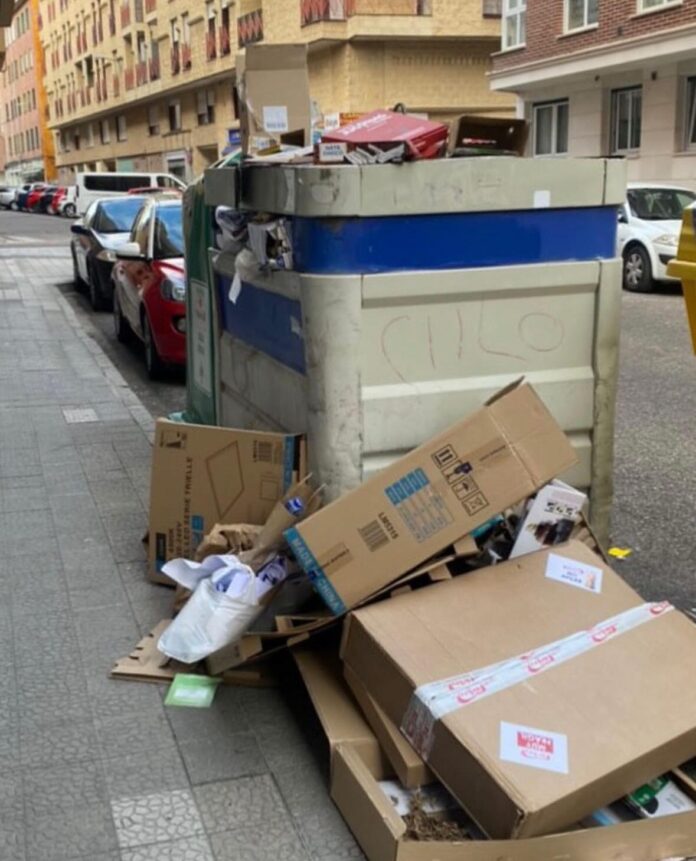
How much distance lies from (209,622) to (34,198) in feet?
189

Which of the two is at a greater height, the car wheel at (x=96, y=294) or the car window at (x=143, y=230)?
the car window at (x=143, y=230)

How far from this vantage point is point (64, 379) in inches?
365

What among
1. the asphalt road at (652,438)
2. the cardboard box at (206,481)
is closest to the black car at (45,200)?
the asphalt road at (652,438)

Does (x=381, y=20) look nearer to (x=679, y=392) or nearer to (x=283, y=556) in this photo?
(x=679, y=392)

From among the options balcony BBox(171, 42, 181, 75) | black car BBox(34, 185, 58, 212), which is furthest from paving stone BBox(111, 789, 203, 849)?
black car BBox(34, 185, 58, 212)

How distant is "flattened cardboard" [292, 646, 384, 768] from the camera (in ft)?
9.81

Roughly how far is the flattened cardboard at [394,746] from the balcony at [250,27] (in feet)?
117

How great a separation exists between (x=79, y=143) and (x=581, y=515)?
7032 cm

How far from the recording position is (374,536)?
3.24m

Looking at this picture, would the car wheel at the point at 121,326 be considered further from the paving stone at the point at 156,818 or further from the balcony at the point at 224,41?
the balcony at the point at 224,41

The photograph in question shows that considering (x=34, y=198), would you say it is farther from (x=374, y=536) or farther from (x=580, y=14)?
(x=374, y=536)

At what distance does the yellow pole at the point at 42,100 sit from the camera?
248ft

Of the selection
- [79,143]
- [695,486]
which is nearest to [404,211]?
[695,486]

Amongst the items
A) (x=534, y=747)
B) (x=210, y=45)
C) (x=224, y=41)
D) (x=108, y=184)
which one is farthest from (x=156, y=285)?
(x=210, y=45)
